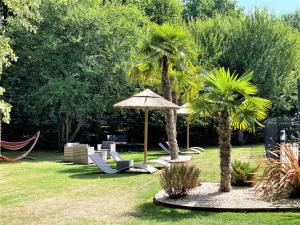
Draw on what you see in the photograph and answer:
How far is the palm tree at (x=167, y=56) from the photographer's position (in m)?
16.5

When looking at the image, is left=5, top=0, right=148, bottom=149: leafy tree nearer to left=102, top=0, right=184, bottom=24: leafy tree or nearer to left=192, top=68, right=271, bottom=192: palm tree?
left=192, top=68, right=271, bottom=192: palm tree

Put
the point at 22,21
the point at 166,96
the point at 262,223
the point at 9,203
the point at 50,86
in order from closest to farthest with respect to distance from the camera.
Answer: the point at 22,21 → the point at 262,223 → the point at 9,203 → the point at 166,96 → the point at 50,86

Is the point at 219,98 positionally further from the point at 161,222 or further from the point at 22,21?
the point at 22,21

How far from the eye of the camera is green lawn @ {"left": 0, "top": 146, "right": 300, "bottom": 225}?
7.61 m

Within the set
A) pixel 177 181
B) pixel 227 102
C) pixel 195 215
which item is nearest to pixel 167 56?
pixel 227 102

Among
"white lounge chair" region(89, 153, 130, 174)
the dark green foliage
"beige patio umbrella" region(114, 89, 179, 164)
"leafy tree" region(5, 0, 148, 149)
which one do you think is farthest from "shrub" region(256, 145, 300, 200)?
the dark green foliage

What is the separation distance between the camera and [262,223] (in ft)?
23.3

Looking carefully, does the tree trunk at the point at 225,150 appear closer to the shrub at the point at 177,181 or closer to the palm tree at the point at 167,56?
the shrub at the point at 177,181

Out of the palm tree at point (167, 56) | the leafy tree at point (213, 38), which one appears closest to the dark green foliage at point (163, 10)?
the leafy tree at point (213, 38)

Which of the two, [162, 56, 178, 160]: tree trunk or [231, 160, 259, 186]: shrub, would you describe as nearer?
[231, 160, 259, 186]: shrub

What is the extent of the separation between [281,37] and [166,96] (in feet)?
44.0

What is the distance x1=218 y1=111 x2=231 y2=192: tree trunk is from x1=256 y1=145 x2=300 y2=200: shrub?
0.88 m

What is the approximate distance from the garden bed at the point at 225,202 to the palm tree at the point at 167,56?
23.5ft

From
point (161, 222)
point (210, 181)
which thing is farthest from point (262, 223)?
point (210, 181)
